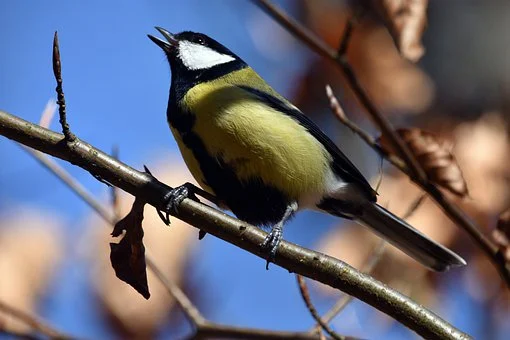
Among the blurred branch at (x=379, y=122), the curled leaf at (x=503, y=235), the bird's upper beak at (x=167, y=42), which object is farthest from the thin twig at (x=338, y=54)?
the bird's upper beak at (x=167, y=42)

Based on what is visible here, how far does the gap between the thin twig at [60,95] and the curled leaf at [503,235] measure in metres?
1.07

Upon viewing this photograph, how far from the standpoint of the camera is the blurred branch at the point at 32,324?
6.93ft

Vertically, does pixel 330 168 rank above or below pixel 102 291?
above

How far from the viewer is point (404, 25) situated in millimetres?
1722

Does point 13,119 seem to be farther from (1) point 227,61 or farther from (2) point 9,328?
(1) point 227,61

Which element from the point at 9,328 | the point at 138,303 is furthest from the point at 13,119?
the point at 138,303

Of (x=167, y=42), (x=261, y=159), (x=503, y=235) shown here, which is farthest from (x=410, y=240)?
(x=167, y=42)

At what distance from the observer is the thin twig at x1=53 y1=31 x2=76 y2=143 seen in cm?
154

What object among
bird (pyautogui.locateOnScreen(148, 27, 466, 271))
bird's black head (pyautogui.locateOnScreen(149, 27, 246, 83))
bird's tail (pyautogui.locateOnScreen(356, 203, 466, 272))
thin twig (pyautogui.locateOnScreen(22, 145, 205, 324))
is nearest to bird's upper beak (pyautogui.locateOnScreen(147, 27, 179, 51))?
bird's black head (pyautogui.locateOnScreen(149, 27, 246, 83))

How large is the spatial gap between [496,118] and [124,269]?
166 cm

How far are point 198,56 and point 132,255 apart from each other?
127cm

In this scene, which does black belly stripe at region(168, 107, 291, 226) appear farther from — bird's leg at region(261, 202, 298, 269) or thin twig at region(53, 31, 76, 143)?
thin twig at region(53, 31, 76, 143)

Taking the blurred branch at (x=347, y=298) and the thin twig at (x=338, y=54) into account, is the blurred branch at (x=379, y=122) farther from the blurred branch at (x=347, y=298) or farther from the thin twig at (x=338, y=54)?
the blurred branch at (x=347, y=298)

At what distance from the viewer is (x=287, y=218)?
2434mm
